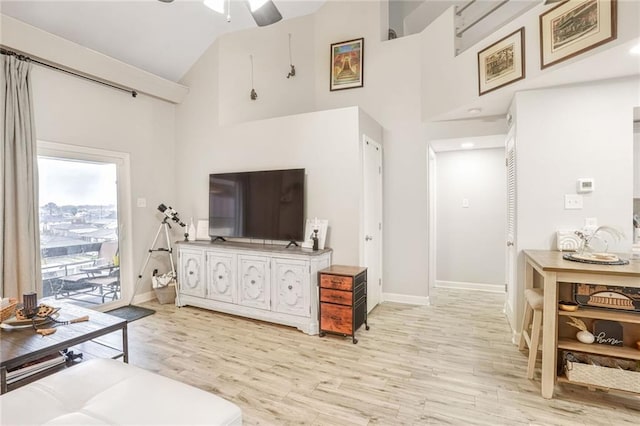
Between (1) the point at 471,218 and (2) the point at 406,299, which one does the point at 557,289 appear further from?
(1) the point at 471,218

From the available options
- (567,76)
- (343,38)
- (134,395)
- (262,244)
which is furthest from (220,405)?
(343,38)

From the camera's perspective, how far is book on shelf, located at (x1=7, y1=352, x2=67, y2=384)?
2.04 m

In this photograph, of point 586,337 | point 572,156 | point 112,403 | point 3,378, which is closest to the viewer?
point 112,403

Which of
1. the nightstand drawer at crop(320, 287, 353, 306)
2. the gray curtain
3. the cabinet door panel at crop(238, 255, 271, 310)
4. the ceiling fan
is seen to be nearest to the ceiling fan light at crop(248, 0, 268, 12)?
the ceiling fan

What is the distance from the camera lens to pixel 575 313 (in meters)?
2.21

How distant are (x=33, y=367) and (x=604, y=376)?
12.4 ft

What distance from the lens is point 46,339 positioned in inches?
78.2

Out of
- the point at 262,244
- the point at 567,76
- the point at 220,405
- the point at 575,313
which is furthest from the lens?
the point at 262,244

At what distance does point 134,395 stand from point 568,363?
267 centimetres

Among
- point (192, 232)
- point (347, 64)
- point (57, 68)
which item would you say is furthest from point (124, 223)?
point (347, 64)

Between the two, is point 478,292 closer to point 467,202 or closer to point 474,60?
point 467,202

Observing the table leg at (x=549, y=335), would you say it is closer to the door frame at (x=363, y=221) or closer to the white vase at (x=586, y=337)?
the white vase at (x=586, y=337)

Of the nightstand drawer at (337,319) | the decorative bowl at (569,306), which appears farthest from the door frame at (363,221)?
the decorative bowl at (569,306)

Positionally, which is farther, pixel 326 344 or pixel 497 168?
pixel 497 168
